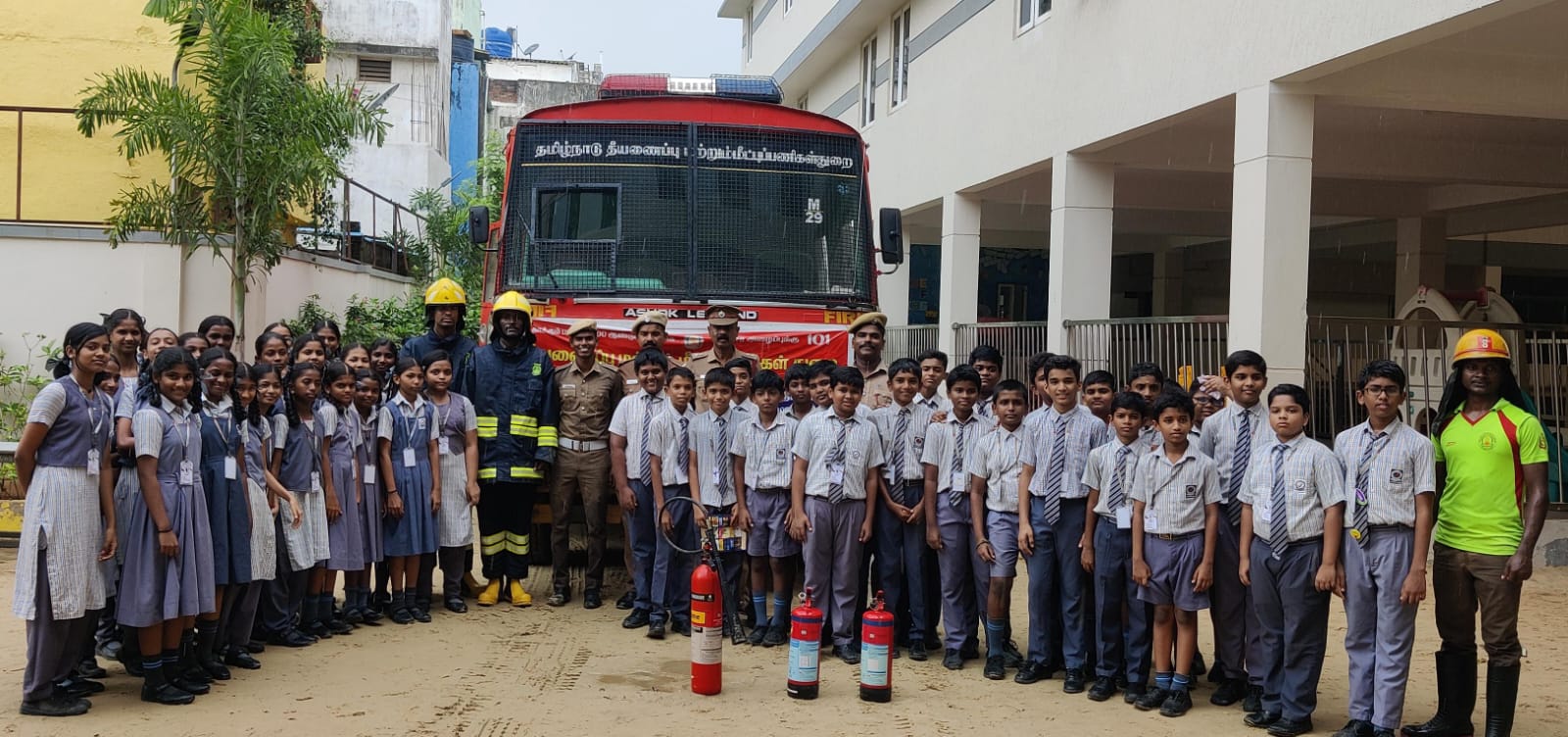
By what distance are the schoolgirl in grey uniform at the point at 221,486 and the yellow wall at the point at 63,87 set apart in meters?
8.55

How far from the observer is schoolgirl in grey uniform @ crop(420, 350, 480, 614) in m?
8.09

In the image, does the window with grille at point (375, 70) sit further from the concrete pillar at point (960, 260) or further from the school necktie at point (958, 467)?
the school necktie at point (958, 467)

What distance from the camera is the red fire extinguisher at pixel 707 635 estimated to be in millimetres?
6242

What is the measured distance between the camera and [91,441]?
571 centimetres

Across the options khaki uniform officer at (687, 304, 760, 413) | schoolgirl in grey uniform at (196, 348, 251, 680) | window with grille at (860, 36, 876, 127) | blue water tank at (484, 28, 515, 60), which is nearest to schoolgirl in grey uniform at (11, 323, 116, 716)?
schoolgirl in grey uniform at (196, 348, 251, 680)

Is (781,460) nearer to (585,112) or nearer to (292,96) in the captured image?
(585,112)

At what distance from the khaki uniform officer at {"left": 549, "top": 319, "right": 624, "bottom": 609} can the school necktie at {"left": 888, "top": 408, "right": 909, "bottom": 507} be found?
77.8 inches

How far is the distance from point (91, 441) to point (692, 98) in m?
5.02

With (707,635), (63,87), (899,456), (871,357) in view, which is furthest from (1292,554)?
(63,87)

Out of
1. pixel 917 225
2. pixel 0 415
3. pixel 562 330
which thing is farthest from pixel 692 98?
pixel 917 225

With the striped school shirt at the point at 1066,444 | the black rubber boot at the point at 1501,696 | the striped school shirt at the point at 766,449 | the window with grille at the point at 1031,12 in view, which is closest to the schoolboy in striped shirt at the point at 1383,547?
the black rubber boot at the point at 1501,696

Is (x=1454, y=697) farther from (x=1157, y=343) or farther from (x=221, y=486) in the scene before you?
(x=1157, y=343)

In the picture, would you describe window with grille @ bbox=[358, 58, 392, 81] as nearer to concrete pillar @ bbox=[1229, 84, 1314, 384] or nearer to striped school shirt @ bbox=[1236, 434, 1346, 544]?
concrete pillar @ bbox=[1229, 84, 1314, 384]

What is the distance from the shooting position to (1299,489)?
19.0 feet
